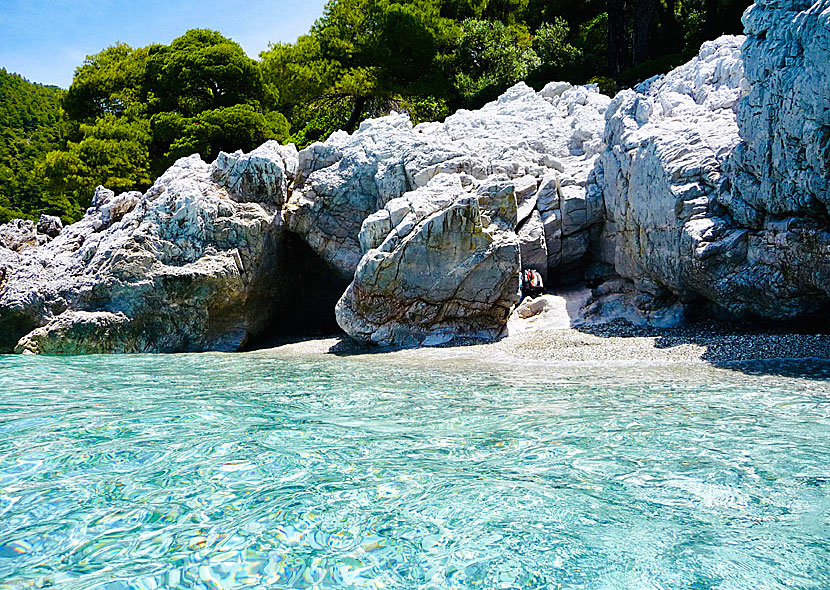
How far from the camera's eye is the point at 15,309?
49.8 ft

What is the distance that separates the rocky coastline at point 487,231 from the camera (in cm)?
1092

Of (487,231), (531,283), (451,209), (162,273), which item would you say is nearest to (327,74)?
(162,273)

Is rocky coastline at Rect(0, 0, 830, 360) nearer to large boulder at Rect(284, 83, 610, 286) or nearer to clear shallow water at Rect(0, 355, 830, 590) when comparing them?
large boulder at Rect(284, 83, 610, 286)

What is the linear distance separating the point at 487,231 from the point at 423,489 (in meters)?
10.6

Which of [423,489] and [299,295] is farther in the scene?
[299,295]

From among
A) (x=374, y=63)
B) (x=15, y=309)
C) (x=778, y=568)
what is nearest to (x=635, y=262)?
(x=778, y=568)

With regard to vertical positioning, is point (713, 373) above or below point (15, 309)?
below

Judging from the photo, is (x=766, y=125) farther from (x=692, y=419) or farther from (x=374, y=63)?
(x=374, y=63)

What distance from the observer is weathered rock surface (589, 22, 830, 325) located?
10781 mm

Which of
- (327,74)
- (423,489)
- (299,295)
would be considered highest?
(327,74)

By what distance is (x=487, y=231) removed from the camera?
14.6 meters

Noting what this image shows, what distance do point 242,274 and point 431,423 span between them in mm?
11090

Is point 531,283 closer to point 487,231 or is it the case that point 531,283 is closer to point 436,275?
point 487,231

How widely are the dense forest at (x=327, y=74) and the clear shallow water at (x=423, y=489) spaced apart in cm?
2022
